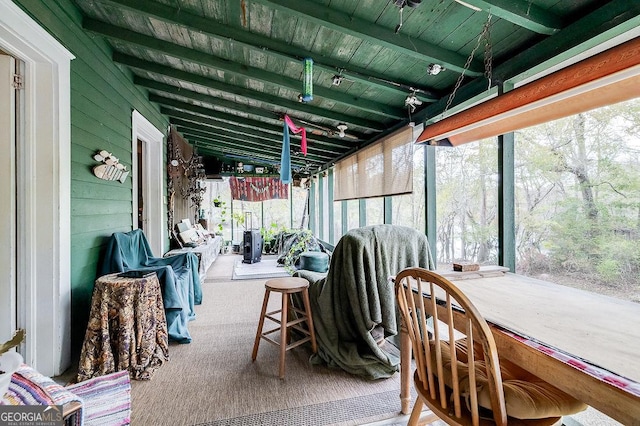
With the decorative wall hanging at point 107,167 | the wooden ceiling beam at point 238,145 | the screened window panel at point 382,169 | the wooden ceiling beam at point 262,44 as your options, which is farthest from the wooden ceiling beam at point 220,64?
the wooden ceiling beam at point 238,145

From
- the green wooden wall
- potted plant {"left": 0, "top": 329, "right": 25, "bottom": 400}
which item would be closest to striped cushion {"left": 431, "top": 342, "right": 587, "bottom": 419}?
potted plant {"left": 0, "top": 329, "right": 25, "bottom": 400}

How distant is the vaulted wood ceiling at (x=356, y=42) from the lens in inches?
61.7

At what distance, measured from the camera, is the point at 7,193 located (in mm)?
1774

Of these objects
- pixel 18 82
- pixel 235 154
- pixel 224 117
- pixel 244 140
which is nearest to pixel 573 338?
pixel 18 82

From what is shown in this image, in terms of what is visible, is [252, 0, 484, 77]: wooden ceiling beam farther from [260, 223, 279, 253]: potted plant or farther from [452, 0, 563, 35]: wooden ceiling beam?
[260, 223, 279, 253]: potted plant

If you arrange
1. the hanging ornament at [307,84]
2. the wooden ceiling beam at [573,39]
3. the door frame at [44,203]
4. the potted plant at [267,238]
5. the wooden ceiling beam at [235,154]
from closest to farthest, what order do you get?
the wooden ceiling beam at [573,39] < the door frame at [44,203] < the hanging ornament at [307,84] < the wooden ceiling beam at [235,154] < the potted plant at [267,238]

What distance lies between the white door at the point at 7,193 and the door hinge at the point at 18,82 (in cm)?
2

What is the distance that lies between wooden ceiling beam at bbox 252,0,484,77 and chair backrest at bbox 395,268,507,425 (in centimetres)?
160

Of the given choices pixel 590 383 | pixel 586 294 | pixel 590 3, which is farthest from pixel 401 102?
pixel 590 383

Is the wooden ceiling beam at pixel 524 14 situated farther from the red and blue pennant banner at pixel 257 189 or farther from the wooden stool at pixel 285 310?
the red and blue pennant banner at pixel 257 189

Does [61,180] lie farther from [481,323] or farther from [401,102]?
[401,102]

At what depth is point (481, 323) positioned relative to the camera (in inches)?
34.7

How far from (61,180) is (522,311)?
290 centimetres

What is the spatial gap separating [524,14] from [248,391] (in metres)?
2.76
